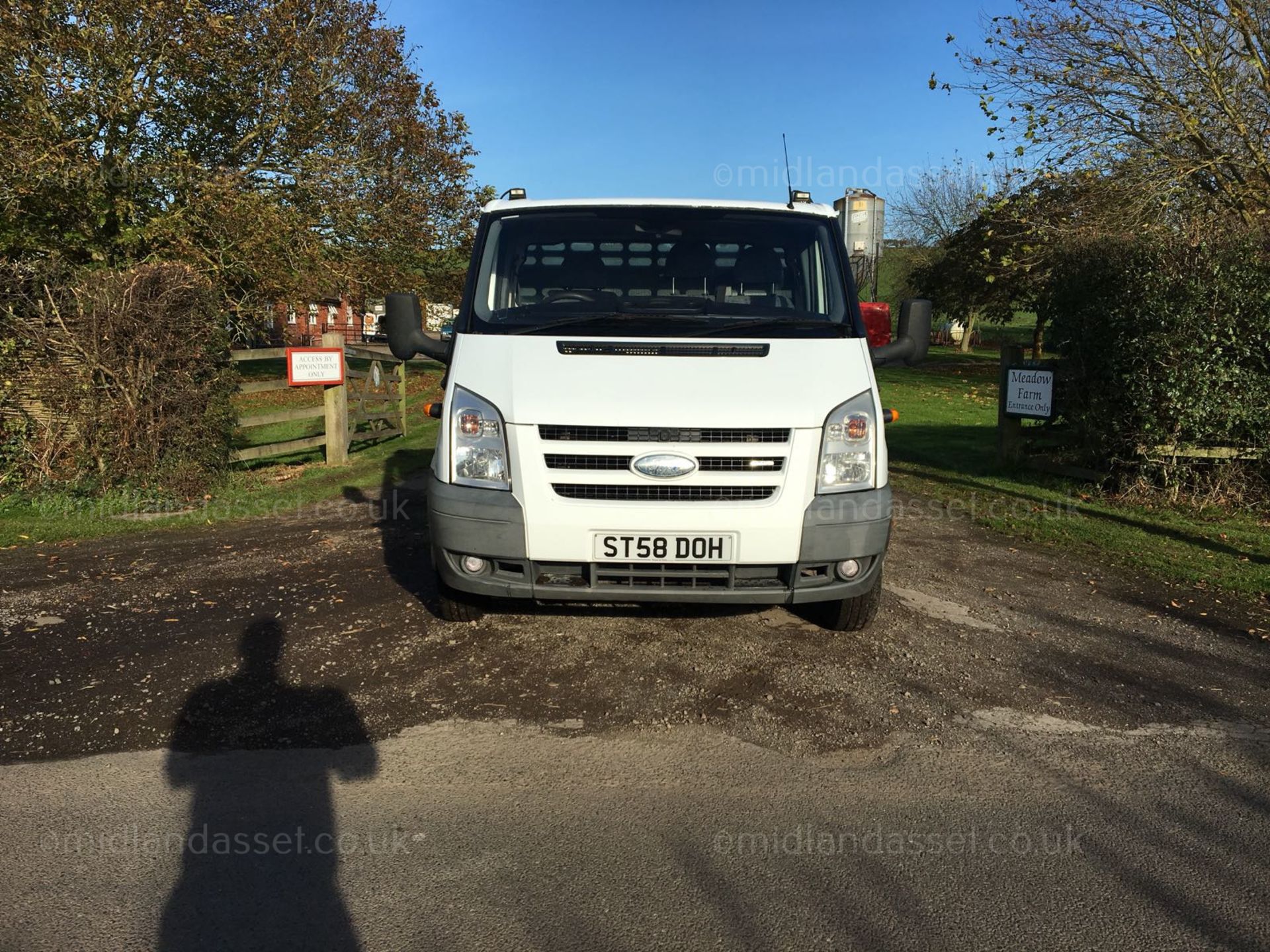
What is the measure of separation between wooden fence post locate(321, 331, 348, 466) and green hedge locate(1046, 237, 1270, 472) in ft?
30.1

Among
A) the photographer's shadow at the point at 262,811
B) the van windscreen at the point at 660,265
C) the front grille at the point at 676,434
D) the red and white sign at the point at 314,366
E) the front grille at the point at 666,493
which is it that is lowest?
the photographer's shadow at the point at 262,811

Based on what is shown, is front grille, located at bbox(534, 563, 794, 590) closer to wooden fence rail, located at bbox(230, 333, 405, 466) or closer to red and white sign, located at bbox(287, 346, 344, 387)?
wooden fence rail, located at bbox(230, 333, 405, 466)

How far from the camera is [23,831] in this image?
10.5 feet

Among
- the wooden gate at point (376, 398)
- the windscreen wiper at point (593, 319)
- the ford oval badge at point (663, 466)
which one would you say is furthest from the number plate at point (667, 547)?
the wooden gate at point (376, 398)

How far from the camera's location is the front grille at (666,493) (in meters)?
4.59

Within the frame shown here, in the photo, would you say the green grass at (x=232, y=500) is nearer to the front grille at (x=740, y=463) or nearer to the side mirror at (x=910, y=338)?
the front grille at (x=740, y=463)

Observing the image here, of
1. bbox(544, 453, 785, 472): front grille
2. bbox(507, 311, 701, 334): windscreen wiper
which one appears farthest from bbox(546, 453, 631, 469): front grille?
bbox(507, 311, 701, 334): windscreen wiper

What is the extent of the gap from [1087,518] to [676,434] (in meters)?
5.93

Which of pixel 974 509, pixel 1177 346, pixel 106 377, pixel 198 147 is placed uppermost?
pixel 198 147

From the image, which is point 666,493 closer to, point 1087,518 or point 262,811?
point 262,811

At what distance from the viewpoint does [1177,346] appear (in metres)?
8.72

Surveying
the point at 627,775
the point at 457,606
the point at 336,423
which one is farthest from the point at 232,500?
the point at 627,775

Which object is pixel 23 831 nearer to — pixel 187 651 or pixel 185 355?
pixel 187 651

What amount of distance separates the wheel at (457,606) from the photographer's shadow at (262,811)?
3.29ft
